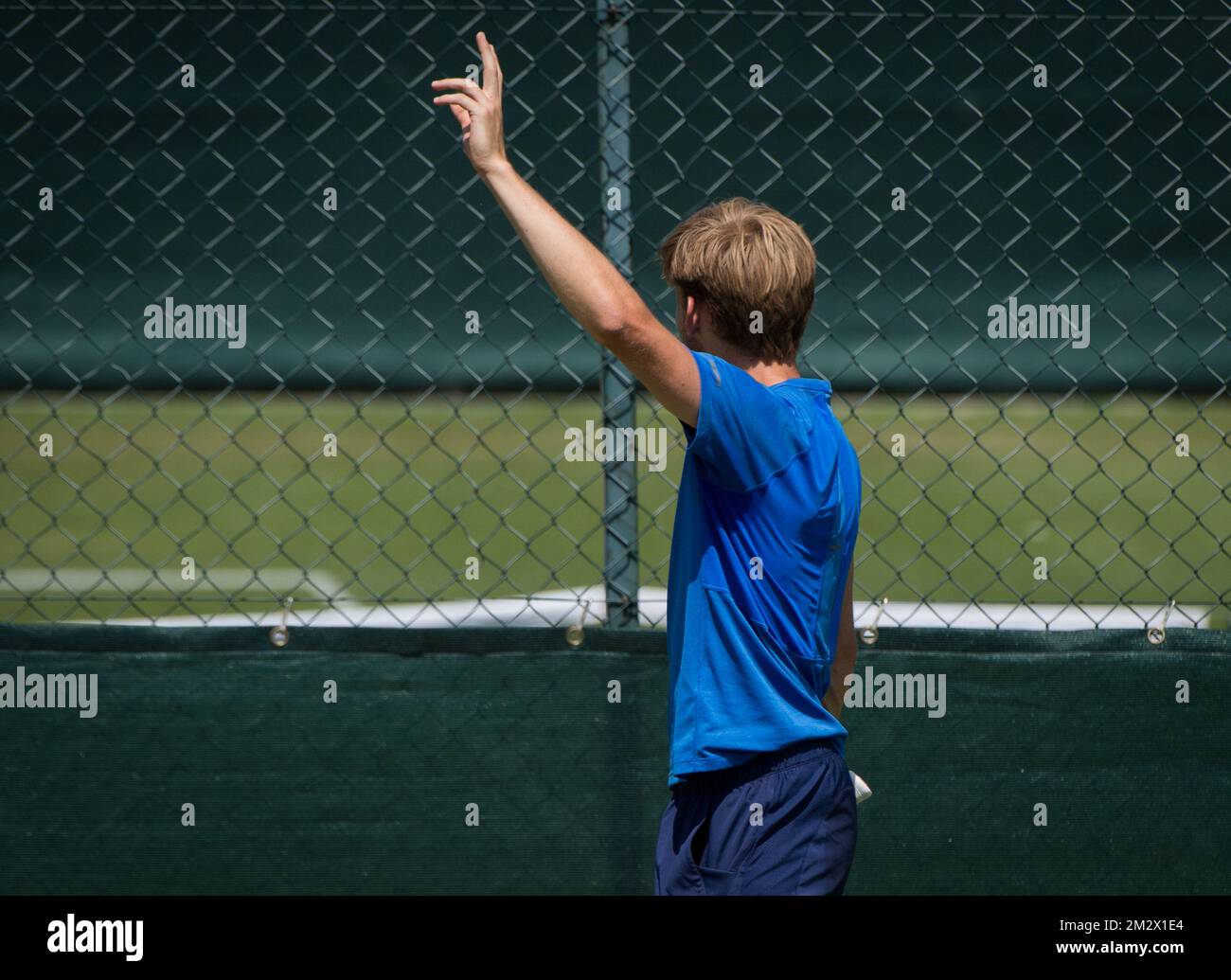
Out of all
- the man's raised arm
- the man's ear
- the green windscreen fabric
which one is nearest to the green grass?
the green windscreen fabric

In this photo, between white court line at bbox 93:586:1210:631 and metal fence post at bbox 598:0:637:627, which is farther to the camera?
white court line at bbox 93:586:1210:631

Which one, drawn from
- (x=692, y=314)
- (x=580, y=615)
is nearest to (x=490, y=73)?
(x=692, y=314)

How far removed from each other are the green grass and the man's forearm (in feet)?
4.32

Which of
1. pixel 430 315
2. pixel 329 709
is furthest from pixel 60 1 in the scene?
pixel 329 709

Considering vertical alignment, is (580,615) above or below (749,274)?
below

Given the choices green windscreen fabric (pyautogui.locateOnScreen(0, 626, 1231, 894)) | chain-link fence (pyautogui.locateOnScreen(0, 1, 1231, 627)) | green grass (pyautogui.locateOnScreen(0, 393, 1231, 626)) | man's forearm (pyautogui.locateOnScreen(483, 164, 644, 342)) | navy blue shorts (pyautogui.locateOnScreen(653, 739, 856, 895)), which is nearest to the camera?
man's forearm (pyautogui.locateOnScreen(483, 164, 644, 342))

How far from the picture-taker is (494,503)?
7.58 meters

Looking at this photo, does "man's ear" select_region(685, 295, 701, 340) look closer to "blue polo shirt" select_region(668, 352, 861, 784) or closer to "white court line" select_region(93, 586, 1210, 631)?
"blue polo shirt" select_region(668, 352, 861, 784)

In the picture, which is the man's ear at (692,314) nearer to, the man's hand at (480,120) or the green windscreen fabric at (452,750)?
the man's hand at (480,120)

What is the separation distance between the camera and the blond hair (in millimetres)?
2062

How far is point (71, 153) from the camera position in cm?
331

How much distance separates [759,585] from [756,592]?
1 cm

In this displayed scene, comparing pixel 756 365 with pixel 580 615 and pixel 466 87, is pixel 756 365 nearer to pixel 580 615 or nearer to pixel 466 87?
pixel 466 87

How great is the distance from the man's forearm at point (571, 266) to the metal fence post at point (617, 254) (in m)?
1.33
